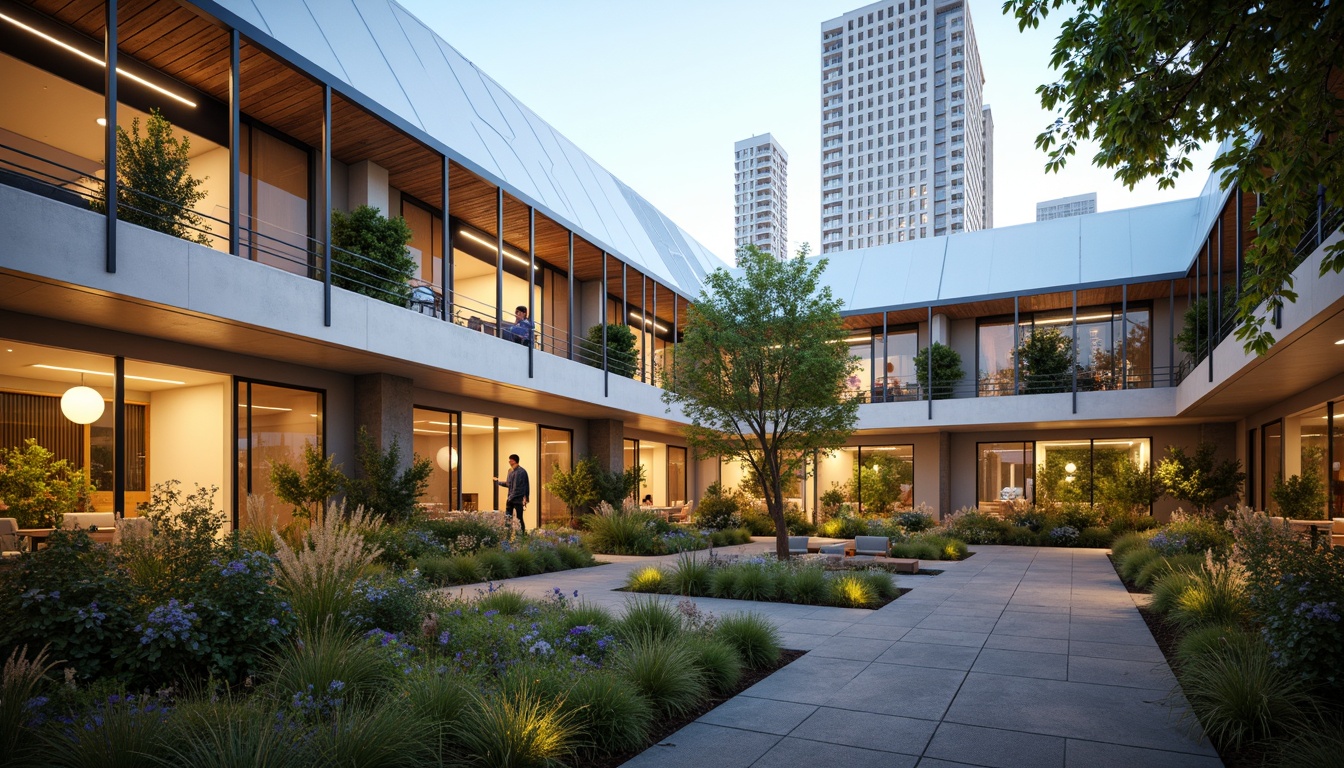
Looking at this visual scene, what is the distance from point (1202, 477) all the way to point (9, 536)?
24.2 m

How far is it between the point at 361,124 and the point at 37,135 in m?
4.57

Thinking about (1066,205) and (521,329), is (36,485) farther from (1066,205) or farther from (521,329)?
(1066,205)

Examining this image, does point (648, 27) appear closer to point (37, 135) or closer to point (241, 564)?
point (37, 135)

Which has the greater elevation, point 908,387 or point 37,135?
point 37,135

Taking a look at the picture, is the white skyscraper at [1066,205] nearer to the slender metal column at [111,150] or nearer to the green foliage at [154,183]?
the green foliage at [154,183]

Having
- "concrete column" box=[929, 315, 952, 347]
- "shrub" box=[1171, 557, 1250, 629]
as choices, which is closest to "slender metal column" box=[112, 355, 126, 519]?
"shrub" box=[1171, 557, 1250, 629]

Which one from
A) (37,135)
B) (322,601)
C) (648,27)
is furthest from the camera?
(648,27)

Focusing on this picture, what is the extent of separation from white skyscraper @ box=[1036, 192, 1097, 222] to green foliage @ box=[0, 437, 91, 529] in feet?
620

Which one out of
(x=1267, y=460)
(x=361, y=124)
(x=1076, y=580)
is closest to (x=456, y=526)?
(x=361, y=124)

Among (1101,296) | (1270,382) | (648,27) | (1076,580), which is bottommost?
(1076,580)

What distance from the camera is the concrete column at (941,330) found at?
26.7 metres

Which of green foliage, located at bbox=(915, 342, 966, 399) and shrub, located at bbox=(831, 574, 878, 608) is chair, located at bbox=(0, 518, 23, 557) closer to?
shrub, located at bbox=(831, 574, 878, 608)

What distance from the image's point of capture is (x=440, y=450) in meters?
18.1

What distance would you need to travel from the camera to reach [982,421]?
24.4 meters
